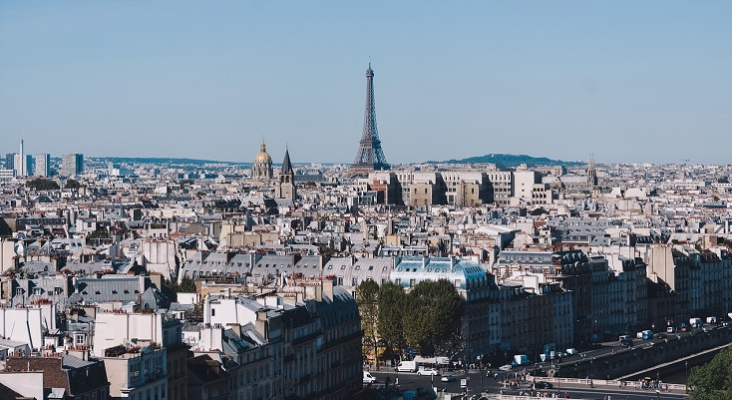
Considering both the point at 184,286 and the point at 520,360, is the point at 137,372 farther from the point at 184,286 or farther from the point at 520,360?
the point at 520,360

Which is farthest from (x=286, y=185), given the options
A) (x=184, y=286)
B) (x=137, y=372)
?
(x=137, y=372)

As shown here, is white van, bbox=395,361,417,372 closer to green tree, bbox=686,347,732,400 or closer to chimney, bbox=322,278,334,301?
chimney, bbox=322,278,334,301

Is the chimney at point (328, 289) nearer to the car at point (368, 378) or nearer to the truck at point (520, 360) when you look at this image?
the car at point (368, 378)

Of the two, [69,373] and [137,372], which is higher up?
[69,373]

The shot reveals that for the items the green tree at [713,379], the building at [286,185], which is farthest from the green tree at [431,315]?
the building at [286,185]

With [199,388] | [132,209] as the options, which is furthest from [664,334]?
[132,209]

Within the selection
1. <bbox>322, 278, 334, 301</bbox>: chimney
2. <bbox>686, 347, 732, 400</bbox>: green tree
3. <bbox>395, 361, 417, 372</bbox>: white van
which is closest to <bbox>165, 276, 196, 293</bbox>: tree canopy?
<bbox>395, 361, 417, 372</bbox>: white van

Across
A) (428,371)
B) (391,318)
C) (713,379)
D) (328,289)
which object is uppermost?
(328,289)
